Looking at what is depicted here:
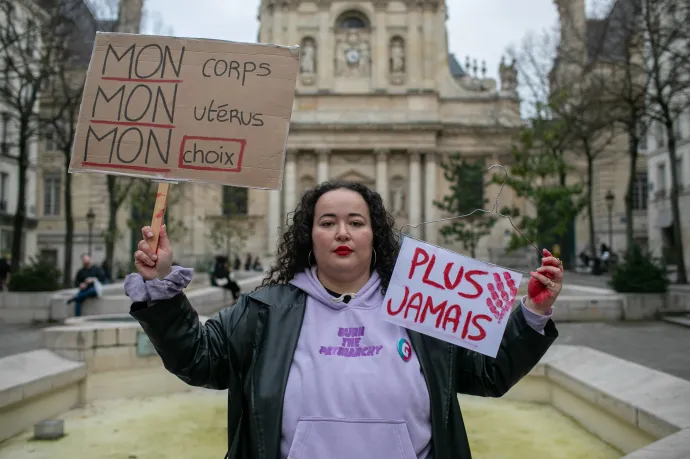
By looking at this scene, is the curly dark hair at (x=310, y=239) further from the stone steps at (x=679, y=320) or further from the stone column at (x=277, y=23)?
the stone column at (x=277, y=23)

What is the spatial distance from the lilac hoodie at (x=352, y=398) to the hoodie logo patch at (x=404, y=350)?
0.04 ft

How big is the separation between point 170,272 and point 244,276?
27.9m

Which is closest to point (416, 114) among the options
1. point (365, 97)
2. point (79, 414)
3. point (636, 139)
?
point (365, 97)

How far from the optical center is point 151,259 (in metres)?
2.16

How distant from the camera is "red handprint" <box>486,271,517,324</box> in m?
2.47

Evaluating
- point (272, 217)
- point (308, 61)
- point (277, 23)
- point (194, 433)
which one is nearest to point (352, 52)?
point (308, 61)

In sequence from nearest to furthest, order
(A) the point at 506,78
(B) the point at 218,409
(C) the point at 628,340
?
(B) the point at 218,409 < (C) the point at 628,340 < (A) the point at 506,78

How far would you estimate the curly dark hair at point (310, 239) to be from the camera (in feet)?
8.34

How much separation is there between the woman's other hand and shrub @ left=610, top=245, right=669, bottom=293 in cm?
1236

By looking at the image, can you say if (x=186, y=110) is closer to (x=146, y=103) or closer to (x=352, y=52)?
(x=146, y=103)

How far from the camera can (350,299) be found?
7.73 feet

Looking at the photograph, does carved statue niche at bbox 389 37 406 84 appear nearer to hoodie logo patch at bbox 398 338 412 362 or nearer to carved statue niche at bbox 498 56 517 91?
carved statue niche at bbox 498 56 517 91

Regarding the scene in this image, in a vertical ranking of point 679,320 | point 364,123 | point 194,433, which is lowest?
point 194,433

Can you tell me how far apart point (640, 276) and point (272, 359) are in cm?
1298
